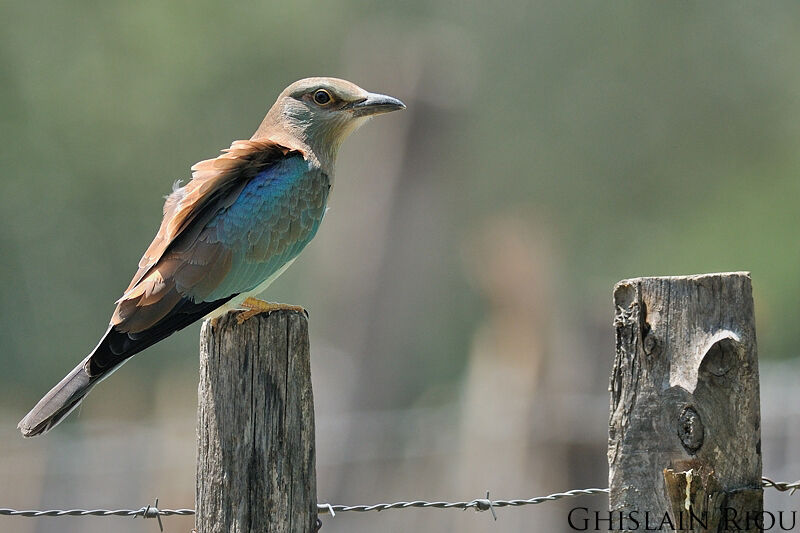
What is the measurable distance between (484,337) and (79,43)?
19.7 m


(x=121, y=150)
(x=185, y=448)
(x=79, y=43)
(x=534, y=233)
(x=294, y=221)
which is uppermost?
(x=79, y=43)

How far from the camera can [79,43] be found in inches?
1064

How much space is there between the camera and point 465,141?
56.4 feet

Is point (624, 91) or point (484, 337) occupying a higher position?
point (624, 91)

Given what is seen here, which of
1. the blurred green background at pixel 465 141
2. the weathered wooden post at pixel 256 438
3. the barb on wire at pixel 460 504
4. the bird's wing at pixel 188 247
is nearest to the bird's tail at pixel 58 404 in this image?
the bird's wing at pixel 188 247

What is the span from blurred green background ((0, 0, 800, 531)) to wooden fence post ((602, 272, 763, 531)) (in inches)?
445

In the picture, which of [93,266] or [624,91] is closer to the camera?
[93,266]

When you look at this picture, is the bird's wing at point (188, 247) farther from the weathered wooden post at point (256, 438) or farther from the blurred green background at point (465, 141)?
the blurred green background at point (465, 141)

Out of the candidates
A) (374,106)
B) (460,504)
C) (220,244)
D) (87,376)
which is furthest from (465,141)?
(460,504)

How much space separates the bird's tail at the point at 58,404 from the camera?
444 centimetres

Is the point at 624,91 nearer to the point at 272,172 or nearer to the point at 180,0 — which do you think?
the point at 180,0

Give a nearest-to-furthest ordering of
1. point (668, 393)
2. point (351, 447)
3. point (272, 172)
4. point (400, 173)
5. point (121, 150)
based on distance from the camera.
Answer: point (668, 393) < point (272, 172) < point (351, 447) < point (400, 173) < point (121, 150)

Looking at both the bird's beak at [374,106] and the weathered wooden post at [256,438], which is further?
the bird's beak at [374,106]

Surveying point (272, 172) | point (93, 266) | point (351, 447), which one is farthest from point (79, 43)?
point (272, 172)
